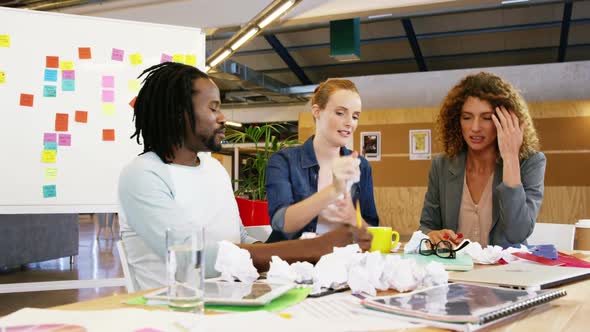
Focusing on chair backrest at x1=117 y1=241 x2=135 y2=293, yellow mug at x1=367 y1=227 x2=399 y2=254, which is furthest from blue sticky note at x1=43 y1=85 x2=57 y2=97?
yellow mug at x1=367 y1=227 x2=399 y2=254

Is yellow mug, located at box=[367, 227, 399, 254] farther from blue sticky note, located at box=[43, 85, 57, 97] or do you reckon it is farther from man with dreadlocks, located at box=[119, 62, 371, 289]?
blue sticky note, located at box=[43, 85, 57, 97]

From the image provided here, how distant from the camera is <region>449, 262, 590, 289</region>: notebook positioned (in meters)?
1.15

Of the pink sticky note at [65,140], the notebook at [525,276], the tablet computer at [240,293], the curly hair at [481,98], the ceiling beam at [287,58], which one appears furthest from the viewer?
the ceiling beam at [287,58]

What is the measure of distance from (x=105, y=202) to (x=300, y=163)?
7.90 ft

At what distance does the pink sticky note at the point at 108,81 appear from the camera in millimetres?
4160

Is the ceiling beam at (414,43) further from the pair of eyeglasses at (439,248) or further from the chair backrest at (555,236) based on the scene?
the pair of eyeglasses at (439,248)

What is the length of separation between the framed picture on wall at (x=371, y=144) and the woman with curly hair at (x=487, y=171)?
6393 mm

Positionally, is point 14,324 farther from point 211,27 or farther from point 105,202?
point 211,27

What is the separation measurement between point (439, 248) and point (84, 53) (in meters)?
3.35

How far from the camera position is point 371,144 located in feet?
29.0

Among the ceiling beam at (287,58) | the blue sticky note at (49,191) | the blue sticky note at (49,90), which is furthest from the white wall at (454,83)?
the blue sticky note at (49,191)

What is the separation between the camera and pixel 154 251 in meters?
1.54

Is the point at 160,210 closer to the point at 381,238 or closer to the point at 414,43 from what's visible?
the point at 381,238

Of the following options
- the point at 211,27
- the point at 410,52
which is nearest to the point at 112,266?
the point at 211,27
